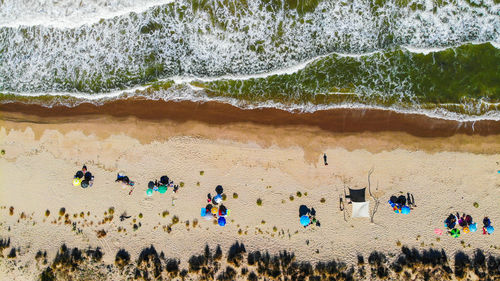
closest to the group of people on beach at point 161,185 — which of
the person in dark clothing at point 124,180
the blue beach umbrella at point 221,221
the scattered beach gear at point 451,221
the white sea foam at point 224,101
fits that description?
the person in dark clothing at point 124,180

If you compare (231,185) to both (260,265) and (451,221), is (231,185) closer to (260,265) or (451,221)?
(260,265)

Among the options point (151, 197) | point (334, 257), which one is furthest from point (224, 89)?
point (334, 257)

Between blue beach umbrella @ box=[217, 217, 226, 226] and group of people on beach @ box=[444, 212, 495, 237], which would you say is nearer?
group of people on beach @ box=[444, 212, 495, 237]

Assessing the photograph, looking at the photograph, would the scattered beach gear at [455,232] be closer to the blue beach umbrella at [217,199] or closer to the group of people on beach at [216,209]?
the group of people on beach at [216,209]

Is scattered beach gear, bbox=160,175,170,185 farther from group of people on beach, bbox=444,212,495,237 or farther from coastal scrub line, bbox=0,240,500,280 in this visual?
group of people on beach, bbox=444,212,495,237

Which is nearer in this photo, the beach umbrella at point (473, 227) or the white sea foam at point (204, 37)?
the beach umbrella at point (473, 227)

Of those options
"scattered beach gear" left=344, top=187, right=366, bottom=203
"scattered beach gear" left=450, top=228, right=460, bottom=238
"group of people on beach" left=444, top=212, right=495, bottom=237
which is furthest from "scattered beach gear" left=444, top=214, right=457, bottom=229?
"scattered beach gear" left=344, top=187, right=366, bottom=203

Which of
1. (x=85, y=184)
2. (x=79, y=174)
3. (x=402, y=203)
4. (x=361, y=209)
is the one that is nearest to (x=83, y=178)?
(x=79, y=174)
